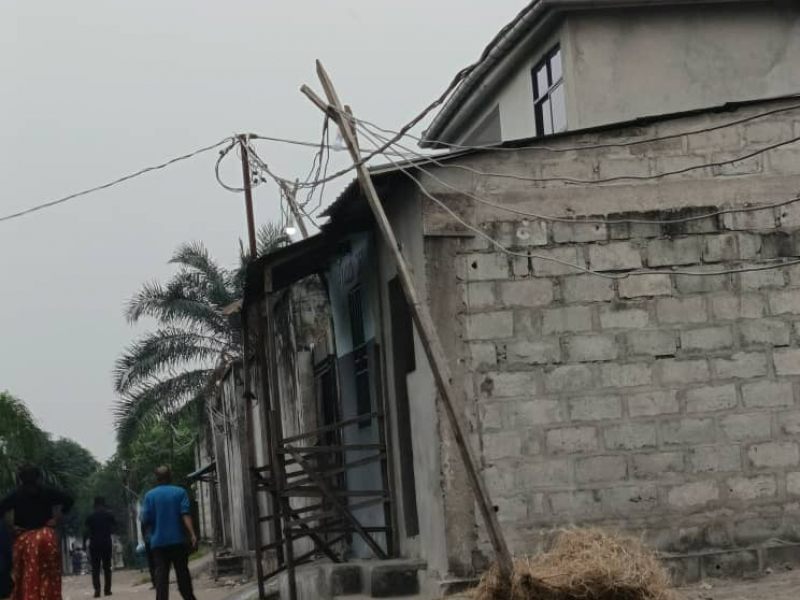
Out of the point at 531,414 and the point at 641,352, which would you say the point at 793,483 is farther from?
the point at 531,414

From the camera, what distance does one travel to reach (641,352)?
11000 mm

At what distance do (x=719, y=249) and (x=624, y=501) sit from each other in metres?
2.16

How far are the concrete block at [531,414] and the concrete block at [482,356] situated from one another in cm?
36

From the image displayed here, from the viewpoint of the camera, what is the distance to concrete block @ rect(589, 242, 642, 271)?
11062 mm

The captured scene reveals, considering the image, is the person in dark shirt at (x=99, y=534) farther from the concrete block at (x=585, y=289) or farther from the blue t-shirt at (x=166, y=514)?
the concrete block at (x=585, y=289)

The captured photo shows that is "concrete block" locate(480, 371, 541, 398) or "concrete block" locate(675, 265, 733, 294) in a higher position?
"concrete block" locate(675, 265, 733, 294)

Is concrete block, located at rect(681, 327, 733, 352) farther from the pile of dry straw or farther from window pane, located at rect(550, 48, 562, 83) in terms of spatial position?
window pane, located at rect(550, 48, 562, 83)

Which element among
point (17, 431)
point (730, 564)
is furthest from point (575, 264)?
point (17, 431)

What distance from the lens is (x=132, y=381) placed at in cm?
3066

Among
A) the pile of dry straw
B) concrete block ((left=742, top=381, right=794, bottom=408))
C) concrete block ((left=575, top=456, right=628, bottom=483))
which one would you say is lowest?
the pile of dry straw

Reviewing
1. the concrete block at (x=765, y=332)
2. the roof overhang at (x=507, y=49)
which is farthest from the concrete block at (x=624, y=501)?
the roof overhang at (x=507, y=49)

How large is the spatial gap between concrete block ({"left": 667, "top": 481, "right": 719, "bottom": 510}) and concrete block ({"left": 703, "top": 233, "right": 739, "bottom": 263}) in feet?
5.85

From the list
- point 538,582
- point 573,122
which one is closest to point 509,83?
point 573,122

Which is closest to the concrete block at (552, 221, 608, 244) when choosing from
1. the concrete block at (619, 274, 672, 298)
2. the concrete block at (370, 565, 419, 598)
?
the concrete block at (619, 274, 672, 298)
